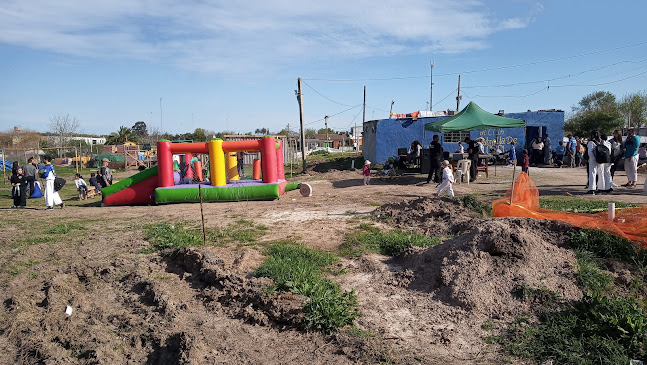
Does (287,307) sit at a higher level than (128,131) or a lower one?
lower

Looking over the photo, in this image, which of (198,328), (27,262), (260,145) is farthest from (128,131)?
(198,328)

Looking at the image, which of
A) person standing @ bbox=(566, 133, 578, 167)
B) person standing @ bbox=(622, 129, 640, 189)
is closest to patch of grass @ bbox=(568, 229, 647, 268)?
person standing @ bbox=(622, 129, 640, 189)

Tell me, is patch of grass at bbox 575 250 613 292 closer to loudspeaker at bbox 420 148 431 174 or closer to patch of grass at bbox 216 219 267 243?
patch of grass at bbox 216 219 267 243

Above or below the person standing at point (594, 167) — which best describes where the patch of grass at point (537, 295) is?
below

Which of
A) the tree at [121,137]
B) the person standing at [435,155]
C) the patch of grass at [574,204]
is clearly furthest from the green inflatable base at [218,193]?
the tree at [121,137]

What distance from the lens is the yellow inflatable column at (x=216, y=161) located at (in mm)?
13234

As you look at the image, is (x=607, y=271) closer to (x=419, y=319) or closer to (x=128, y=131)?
(x=419, y=319)

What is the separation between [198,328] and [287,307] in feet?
3.13

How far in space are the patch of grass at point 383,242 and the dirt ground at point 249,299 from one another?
0.82 ft

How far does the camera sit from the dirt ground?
411 cm

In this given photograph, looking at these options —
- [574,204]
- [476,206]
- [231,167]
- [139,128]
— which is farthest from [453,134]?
[139,128]

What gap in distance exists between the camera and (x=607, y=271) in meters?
5.25

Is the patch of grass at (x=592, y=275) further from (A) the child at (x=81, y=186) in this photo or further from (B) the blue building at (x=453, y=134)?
(B) the blue building at (x=453, y=134)

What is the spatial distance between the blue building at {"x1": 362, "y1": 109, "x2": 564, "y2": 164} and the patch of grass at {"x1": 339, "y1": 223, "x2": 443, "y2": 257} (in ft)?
53.5
